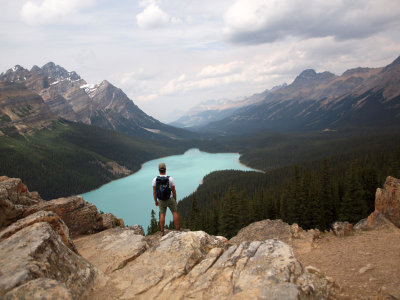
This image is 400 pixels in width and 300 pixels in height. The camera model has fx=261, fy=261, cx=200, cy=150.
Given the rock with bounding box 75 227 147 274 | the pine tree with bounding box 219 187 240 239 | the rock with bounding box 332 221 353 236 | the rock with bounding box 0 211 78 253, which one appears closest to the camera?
the rock with bounding box 0 211 78 253

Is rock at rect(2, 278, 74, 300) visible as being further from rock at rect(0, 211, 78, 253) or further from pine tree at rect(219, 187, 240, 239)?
pine tree at rect(219, 187, 240, 239)

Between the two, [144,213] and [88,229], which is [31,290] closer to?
[88,229]

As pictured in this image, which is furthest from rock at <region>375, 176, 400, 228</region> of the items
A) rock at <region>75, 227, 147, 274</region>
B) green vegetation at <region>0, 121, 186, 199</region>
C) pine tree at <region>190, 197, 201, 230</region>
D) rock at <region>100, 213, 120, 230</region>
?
green vegetation at <region>0, 121, 186, 199</region>

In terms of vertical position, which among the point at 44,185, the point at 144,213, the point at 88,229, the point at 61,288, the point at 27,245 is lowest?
the point at 144,213

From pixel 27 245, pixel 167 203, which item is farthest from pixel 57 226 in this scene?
pixel 167 203

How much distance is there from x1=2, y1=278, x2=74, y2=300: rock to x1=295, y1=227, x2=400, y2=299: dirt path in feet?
30.6

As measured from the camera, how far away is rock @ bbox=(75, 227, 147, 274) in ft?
38.7

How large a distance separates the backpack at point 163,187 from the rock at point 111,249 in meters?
2.62

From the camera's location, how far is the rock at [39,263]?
7824mm

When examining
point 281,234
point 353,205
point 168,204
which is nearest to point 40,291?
point 168,204

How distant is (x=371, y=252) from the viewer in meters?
15.4

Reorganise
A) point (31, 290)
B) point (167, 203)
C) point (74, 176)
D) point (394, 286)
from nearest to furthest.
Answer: point (31, 290) < point (394, 286) < point (167, 203) < point (74, 176)

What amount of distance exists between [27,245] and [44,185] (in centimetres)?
14781

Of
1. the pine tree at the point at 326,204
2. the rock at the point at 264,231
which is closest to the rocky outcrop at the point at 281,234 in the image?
the rock at the point at 264,231
